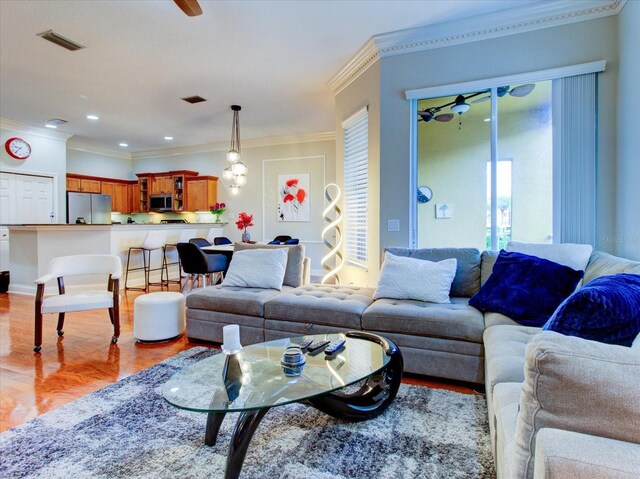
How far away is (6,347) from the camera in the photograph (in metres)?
3.25

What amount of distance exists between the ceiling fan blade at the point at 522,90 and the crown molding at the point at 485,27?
0.48 m

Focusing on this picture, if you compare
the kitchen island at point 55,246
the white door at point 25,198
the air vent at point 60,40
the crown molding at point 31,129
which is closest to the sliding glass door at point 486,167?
the air vent at point 60,40

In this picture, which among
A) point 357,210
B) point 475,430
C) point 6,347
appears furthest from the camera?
point 357,210

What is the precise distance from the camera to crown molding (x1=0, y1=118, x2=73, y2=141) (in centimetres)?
644

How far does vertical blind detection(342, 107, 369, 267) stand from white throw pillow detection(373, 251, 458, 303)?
1241 millimetres

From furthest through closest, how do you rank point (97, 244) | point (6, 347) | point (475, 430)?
point (97, 244), point (6, 347), point (475, 430)

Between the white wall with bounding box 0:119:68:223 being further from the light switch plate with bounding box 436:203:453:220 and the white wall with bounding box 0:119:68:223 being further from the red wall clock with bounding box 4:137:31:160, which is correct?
the light switch plate with bounding box 436:203:453:220

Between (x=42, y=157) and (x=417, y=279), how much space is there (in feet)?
25.2

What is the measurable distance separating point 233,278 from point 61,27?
287 cm

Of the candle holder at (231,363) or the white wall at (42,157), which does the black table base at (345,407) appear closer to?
the candle holder at (231,363)

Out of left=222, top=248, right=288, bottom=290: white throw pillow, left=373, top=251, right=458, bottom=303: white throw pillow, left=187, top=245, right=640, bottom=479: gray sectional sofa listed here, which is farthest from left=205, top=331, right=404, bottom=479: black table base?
left=222, top=248, right=288, bottom=290: white throw pillow

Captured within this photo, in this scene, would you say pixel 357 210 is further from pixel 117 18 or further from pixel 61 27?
pixel 61 27

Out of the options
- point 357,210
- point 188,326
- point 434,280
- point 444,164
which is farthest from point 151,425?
point 444,164

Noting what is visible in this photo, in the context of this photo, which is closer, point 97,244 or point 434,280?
point 434,280
